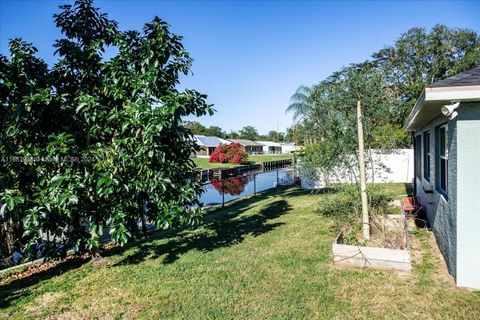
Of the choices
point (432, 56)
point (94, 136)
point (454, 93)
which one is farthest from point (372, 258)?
point (432, 56)

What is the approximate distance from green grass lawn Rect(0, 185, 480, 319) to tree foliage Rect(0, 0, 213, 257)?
28.3 inches

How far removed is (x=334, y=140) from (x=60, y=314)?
6.06m

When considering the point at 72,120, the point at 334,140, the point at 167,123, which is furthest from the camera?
the point at 334,140

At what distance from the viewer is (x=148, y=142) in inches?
197

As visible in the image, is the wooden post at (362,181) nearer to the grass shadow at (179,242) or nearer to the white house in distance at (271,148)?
the grass shadow at (179,242)

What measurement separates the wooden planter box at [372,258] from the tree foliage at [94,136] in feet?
8.73

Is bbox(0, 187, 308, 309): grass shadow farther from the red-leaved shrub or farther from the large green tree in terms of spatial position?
the red-leaved shrub

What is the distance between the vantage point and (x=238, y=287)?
479 centimetres

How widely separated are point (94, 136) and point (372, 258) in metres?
5.30

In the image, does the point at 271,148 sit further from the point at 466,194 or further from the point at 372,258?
the point at 466,194

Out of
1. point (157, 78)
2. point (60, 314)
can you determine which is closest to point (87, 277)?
point (60, 314)

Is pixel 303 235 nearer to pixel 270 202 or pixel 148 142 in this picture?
pixel 148 142

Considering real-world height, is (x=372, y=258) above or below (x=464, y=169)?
below

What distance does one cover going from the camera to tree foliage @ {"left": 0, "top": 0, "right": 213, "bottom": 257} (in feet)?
16.0
